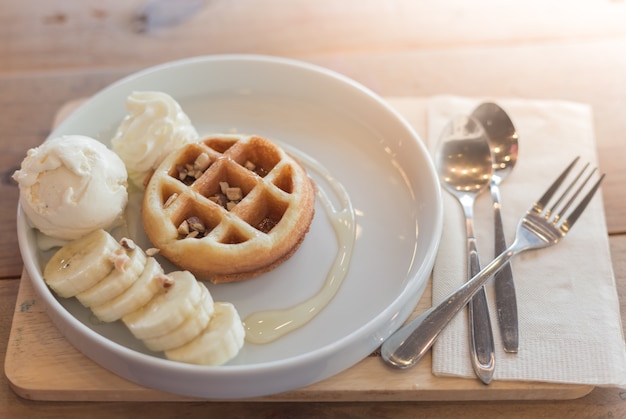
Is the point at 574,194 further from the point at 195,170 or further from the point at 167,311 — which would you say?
the point at 167,311

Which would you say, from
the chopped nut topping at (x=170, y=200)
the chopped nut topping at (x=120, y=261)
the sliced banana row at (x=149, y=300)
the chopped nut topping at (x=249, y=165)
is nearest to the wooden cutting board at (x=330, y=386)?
the sliced banana row at (x=149, y=300)

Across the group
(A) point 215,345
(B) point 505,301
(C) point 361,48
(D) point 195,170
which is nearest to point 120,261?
(A) point 215,345

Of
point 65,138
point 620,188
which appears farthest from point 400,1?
point 65,138

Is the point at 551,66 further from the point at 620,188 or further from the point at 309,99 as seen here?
the point at 309,99

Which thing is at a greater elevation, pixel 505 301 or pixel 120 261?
pixel 120 261

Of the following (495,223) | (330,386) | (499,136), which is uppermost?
(499,136)

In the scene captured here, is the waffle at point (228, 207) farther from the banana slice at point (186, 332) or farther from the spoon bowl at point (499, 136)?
the spoon bowl at point (499, 136)

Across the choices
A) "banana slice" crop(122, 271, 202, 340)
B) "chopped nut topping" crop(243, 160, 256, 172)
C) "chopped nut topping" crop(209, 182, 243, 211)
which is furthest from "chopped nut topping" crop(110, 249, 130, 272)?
"chopped nut topping" crop(243, 160, 256, 172)
